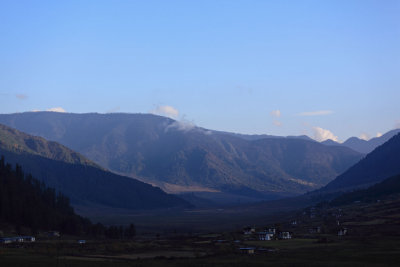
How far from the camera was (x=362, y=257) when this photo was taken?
8025 cm

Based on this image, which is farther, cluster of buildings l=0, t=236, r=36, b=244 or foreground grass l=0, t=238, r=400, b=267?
cluster of buildings l=0, t=236, r=36, b=244

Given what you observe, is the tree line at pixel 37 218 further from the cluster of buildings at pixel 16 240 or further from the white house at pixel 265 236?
the white house at pixel 265 236

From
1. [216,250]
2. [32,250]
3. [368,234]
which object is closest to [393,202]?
[368,234]

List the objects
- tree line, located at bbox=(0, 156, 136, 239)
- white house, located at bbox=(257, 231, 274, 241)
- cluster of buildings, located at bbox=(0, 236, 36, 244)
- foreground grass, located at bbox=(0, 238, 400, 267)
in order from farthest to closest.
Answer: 1. tree line, located at bbox=(0, 156, 136, 239)
2. white house, located at bbox=(257, 231, 274, 241)
3. cluster of buildings, located at bbox=(0, 236, 36, 244)
4. foreground grass, located at bbox=(0, 238, 400, 267)

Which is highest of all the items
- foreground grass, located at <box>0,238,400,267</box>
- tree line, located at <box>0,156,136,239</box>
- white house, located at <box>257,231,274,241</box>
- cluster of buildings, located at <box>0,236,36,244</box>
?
tree line, located at <box>0,156,136,239</box>

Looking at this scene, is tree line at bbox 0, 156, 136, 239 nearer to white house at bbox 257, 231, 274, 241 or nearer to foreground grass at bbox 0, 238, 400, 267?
white house at bbox 257, 231, 274, 241

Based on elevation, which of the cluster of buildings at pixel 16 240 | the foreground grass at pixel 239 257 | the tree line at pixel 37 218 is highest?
the tree line at pixel 37 218

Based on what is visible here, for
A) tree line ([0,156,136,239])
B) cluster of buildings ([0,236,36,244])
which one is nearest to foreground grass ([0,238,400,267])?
cluster of buildings ([0,236,36,244])

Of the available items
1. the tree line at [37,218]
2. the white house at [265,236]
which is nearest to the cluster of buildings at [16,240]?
the tree line at [37,218]

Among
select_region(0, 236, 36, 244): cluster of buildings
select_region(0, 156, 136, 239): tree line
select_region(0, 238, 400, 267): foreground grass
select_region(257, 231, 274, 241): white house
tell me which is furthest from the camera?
select_region(0, 156, 136, 239): tree line

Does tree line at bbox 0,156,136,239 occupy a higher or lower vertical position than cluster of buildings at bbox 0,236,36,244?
higher

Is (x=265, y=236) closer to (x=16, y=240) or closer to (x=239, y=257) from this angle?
(x=239, y=257)

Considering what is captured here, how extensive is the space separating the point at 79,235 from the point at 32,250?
4442 centimetres

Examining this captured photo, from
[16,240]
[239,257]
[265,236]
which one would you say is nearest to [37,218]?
[16,240]
